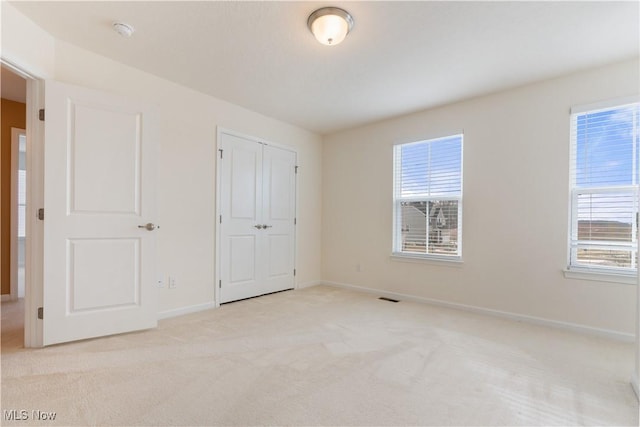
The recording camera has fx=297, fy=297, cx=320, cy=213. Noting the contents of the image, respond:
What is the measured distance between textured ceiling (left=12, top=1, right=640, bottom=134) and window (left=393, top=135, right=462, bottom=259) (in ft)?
2.51

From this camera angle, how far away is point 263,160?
423 cm

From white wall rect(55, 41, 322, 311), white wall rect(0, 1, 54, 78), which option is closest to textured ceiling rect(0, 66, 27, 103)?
white wall rect(0, 1, 54, 78)

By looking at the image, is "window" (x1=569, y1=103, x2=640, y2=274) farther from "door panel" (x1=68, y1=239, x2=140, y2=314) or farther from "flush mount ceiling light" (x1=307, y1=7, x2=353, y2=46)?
"door panel" (x1=68, y1=239, x2=140, y2=314)

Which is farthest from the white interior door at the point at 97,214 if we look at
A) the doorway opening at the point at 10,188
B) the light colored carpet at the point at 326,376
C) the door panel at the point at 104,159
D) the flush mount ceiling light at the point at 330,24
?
the doorway opening at the point at 10,188

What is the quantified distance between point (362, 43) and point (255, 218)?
102 inches

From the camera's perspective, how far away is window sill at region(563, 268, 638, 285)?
266 cm

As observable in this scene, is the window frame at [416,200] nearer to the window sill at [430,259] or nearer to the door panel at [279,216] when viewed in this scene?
the window sill at [430,259]

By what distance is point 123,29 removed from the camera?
2.30 metres

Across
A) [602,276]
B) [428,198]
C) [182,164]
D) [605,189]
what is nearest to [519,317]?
[602,276]

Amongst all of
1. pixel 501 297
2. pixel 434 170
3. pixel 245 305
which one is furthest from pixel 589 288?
pixel 245 305

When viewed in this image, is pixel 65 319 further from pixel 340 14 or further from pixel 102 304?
pixel 340 14

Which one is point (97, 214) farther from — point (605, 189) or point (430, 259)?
point (605, 189)

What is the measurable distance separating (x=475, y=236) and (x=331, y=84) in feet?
7.97

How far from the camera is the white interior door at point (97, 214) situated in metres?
2.41
